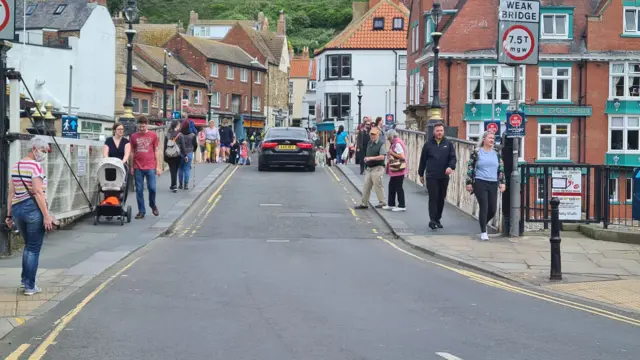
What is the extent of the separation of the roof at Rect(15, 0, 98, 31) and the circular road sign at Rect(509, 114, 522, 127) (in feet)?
149

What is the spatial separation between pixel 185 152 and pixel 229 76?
6248 cm

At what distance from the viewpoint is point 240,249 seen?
1388 cm

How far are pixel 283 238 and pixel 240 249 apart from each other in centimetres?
168

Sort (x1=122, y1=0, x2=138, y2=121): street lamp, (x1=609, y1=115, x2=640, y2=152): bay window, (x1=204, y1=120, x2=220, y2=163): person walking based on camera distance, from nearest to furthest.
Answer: (x1=122, y1=0, x2=138, y2=121): street lamp → (x1=204, y1=120, x2=220, y2=163): person walking → (x1=609, y1=115, x2=640, y2=152): bay window

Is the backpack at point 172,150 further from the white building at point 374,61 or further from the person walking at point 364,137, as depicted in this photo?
the white building at point 374,61

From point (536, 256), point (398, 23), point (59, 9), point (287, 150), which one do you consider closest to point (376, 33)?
point (398, 23)

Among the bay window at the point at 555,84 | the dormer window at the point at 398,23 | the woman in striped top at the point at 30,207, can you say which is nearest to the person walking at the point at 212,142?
the bay window at the point at 555,84

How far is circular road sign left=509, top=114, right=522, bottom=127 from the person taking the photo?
15055 millimetres

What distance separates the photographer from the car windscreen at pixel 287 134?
30795mm

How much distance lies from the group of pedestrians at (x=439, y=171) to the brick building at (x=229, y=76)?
190 ft

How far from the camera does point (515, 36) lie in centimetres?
1513

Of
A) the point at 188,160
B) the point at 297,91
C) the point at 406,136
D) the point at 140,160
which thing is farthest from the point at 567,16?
the point at 297,91

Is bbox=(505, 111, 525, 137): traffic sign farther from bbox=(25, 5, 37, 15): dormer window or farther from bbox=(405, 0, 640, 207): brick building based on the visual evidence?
bbox=(25, 5, 37, 15): dormer window

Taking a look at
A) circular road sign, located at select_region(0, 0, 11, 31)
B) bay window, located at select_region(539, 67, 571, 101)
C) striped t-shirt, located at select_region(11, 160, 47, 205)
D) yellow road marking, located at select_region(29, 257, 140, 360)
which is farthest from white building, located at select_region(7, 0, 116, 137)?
striped t-shirt, located at select_region(11, 160, 47, 205)
